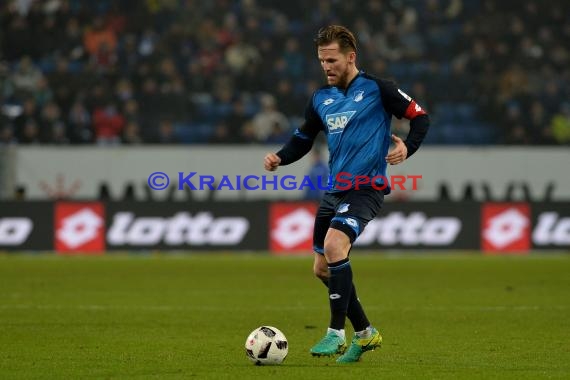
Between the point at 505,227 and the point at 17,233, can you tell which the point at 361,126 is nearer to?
the point at 17,233

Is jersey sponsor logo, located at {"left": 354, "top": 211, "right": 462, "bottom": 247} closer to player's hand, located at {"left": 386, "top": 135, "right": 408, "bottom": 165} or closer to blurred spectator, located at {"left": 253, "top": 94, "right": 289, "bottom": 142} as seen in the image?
blurred spectator, located at {"left": 253, "top": 94, "right": 289, "bottom": 142}

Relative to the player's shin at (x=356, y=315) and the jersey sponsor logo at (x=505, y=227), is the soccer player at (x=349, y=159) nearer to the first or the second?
the player's shin at (x=356, y=315)

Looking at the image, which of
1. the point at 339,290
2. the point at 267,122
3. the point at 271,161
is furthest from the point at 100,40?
the point at 339,290

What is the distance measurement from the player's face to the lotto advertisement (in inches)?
560

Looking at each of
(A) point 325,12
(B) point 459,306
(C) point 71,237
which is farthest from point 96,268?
(A) point 325,12

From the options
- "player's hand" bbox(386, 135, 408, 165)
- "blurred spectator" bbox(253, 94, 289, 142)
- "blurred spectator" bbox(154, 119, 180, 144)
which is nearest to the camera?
"player's hand" bbox(386, 135, 408, 165)

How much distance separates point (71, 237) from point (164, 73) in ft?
15.3

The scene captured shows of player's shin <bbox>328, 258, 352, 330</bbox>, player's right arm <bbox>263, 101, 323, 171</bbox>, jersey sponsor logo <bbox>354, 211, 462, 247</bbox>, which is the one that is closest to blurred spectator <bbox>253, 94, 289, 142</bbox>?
jersey sponsor logo <bbox>354, 211, 462, 247</bbox>

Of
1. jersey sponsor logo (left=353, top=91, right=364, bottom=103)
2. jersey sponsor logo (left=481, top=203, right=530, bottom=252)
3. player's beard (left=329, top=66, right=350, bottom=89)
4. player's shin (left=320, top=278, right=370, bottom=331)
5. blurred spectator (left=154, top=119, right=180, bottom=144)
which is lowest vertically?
jersey sponsor logo (left=481, top=203, right=530, bottom=252)

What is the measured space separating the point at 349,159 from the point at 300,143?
626 millimetres

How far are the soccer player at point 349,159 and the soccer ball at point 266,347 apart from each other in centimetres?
22

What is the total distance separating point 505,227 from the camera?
74.8ft

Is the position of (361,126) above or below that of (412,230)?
above

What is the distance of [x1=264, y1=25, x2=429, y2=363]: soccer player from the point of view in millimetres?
7637
